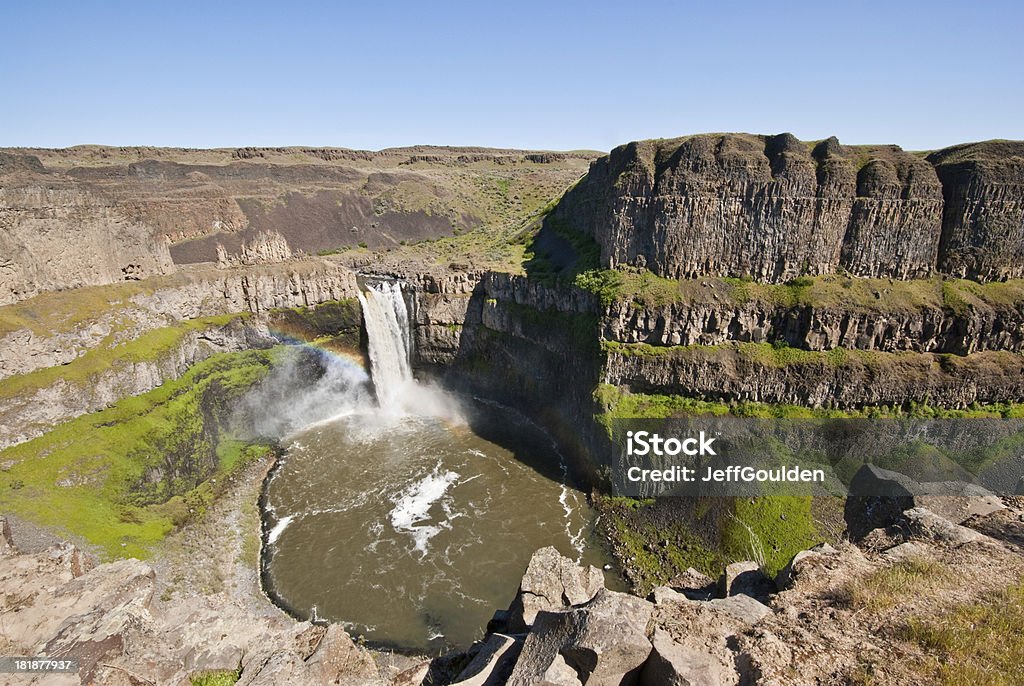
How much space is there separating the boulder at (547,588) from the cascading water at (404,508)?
959cm

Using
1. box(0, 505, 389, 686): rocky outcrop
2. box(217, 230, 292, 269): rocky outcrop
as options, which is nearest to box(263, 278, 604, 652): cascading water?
box(0, 505, 389, 686): rocky outcrop

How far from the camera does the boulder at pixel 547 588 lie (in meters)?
15.5

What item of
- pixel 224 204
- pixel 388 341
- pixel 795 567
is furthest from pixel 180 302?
pixel 795 567

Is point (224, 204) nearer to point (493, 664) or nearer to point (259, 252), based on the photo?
point (259, 252)

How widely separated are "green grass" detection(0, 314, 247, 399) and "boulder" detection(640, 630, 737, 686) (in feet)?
120

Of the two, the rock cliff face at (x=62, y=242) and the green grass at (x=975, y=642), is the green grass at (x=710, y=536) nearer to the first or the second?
the green grass at (x=975, y=642)

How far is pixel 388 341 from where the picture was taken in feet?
164

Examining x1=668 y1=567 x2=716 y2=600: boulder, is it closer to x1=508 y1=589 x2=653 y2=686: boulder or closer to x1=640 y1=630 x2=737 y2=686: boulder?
x1=640 y1=630 x2=737 y2=686: boulder

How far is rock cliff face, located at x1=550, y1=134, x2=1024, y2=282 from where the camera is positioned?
3600cm

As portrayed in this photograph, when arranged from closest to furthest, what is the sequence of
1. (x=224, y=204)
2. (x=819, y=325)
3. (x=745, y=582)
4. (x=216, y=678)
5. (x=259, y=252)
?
1. (x=216, y=678)
2. (x=745, y=582)
3. (x=819, y=325)
4. (x=259, y=252)
5. (x=224, y=204)

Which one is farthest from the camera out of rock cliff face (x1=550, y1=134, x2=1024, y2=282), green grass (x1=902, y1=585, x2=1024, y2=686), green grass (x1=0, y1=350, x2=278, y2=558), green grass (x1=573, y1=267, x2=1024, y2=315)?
rock cliff face (x1=550, y1=134, x2=1024, y2=282)

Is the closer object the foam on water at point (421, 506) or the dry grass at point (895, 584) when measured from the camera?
the dry grass at point (895, 584)

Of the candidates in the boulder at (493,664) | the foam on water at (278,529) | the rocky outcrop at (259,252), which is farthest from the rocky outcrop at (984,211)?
the rocky outcrop at (259,252)

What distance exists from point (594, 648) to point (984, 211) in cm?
4267
